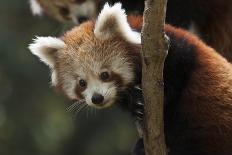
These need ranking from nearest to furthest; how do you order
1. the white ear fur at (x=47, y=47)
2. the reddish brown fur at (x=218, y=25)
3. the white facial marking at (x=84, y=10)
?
1. the white ear fur at (x=47, y=47)
2. the reddish brown fur at (x=218, y=25)
3. the white facial marking at (x=84, y=10)

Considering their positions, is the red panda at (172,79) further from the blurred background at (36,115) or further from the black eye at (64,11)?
the blurred background at (36,115)

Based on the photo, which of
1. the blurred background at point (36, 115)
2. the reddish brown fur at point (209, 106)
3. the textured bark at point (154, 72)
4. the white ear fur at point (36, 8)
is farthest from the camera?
the blurred background at point (36, 115)

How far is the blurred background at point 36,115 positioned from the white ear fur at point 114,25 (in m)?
4.82

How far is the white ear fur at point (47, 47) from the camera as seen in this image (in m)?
4.14

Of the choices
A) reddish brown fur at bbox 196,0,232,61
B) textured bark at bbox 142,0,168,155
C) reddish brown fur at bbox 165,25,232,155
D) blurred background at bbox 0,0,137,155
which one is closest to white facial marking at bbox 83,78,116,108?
textured bark at bbox 142,0,168,155

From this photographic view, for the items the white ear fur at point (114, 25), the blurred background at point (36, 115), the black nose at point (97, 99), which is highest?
the white ear fur at point (114, 25)

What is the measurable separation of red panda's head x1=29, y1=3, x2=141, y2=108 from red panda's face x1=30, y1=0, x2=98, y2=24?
177 cm

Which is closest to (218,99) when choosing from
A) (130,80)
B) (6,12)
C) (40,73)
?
(130,80)

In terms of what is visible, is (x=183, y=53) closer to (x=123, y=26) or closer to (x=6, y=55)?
(x=123, y=26)

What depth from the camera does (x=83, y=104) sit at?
409 centimetres

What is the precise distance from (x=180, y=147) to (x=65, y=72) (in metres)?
0.81

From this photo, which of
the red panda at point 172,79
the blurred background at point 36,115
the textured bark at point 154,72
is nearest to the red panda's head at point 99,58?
the red panda at point 172,79

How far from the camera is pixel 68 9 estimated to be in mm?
6227

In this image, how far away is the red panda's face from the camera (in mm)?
5949
